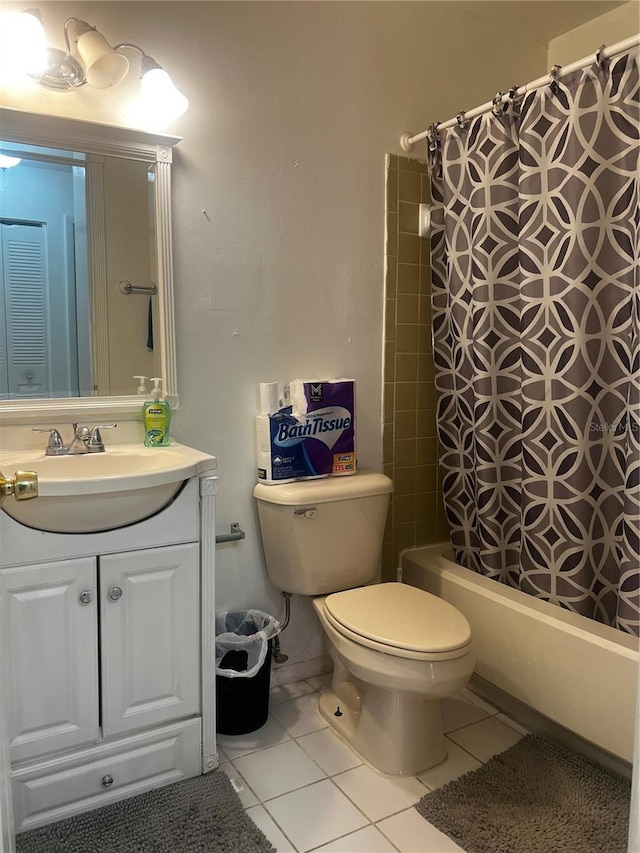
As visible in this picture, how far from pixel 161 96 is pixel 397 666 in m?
1.61

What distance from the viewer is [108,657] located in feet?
4.88

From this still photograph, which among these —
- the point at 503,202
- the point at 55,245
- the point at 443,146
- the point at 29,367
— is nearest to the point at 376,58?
the point at 443,146

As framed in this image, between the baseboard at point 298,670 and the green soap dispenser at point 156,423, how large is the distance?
2.87 feet

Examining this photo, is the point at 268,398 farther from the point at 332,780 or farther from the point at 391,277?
the point at 332,780

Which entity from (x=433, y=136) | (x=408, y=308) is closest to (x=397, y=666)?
(x=408, y=308)

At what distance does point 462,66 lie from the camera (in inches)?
90.7

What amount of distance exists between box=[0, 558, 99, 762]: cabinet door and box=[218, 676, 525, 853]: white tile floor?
18.6 inches

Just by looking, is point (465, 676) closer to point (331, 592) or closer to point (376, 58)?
point (331, 592)

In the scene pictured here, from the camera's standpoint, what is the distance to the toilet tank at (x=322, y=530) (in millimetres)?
1923

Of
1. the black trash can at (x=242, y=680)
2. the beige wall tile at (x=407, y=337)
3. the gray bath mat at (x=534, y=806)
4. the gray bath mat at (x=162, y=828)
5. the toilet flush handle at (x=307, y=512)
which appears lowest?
the gray bath mat at (x=534, y=806)

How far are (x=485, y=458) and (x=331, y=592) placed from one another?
0.65 meters

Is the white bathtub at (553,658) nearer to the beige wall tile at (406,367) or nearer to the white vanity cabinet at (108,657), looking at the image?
the beige wall tile at (406,367)

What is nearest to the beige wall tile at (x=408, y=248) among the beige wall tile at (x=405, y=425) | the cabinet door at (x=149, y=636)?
the beige wall tile at (x=405, y=425)

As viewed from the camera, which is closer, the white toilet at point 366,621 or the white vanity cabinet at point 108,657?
the white vanity cabinet at point 108,657
